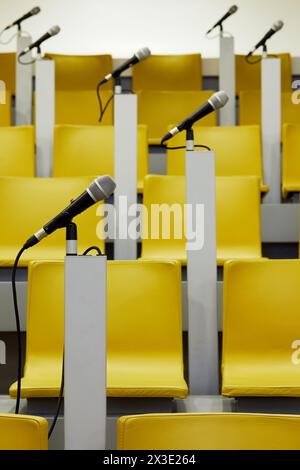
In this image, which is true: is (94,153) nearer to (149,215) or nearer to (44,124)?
(44,124)

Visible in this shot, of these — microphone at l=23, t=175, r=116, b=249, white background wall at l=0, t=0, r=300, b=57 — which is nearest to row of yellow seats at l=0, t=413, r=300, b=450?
microphone at l=23, t=175, r=116, b=249

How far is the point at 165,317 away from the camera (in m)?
0.73

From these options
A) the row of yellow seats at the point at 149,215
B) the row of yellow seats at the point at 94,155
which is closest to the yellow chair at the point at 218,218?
the row of yellow seats at the point at 149,215

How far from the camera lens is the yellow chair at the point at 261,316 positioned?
2.35ft

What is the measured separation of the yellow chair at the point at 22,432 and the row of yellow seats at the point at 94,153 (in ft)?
2.08

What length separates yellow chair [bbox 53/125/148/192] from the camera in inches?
42.8

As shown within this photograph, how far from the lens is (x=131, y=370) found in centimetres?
70

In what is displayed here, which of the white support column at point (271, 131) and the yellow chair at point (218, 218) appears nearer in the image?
the yellow chair at point (218, 218)

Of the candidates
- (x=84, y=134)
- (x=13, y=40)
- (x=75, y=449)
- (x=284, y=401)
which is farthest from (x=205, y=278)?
(x=13, y=40)

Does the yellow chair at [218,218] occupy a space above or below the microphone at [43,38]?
below

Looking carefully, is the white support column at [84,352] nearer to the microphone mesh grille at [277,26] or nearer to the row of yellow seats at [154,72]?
the microphone mesh grille at [277,26]

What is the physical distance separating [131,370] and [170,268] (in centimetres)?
10
